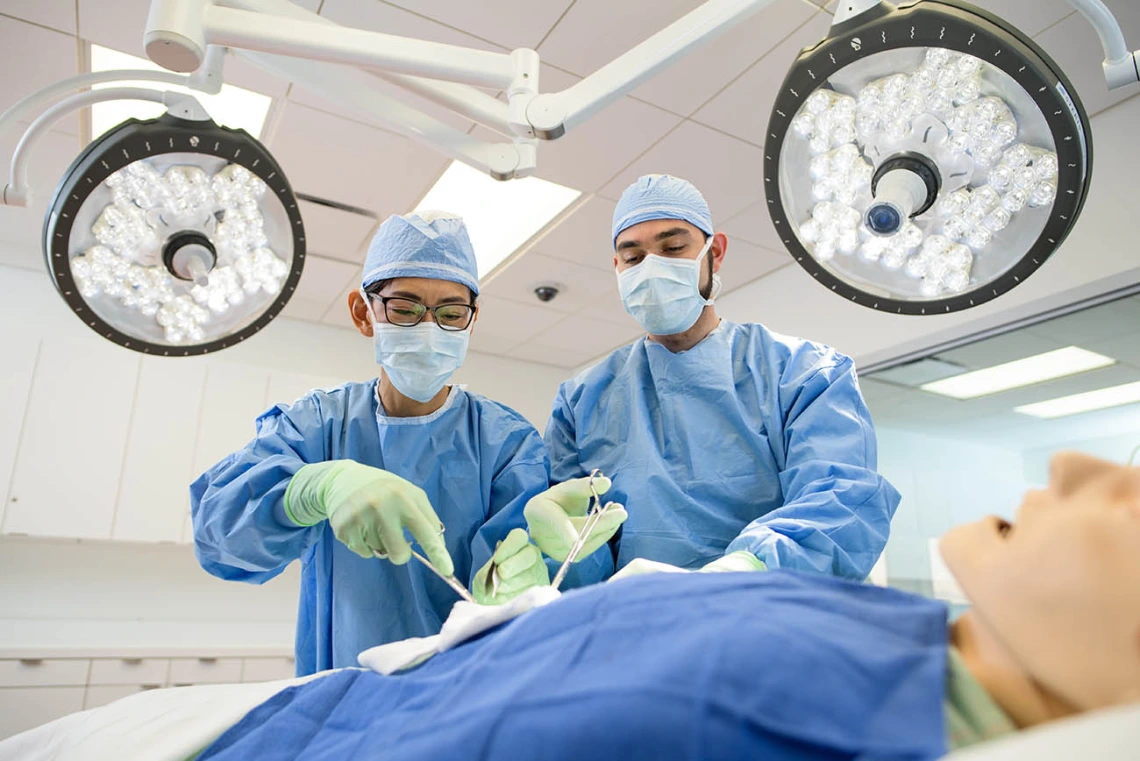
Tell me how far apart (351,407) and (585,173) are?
1.70 meters

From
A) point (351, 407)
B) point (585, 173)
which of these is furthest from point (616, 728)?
point (585, 173)

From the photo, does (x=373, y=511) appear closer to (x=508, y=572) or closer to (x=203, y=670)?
(x=508, y=572)

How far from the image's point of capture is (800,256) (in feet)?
3.16

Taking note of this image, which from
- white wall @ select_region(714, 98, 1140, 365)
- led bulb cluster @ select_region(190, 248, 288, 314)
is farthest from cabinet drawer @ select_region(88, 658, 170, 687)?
white wall @ select_region(714, 98, 1140, 365)

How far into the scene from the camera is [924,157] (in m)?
0.88

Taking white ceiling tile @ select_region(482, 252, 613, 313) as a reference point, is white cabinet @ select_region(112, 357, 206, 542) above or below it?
below

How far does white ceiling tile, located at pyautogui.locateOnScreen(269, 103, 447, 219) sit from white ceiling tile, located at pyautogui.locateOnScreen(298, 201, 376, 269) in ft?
0.38

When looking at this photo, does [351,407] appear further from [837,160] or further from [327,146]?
[327,146]

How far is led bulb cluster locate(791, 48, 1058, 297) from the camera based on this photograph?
818mm

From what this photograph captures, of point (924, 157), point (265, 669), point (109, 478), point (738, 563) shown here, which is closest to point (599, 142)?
point (924, 157)

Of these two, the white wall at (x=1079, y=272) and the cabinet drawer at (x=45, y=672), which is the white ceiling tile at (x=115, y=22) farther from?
the white wall at (x=1079, y=272)

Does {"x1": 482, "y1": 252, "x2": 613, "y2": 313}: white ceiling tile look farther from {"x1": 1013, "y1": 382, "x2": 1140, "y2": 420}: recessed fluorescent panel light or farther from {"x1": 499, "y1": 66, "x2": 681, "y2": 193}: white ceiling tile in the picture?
{"x1": 1013, "y1": 382, "x2": 1140, "y2": 420}: recessed fluorescent panel light

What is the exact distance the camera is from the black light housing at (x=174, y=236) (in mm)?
949

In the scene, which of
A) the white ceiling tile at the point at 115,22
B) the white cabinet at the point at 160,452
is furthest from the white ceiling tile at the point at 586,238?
the white cabinet at the point at 160,452
